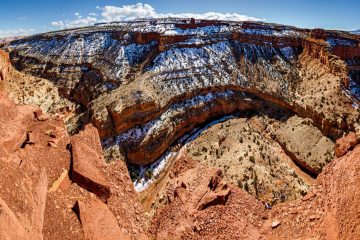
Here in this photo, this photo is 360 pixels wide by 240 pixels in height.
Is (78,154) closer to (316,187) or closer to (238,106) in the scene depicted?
(316,187)

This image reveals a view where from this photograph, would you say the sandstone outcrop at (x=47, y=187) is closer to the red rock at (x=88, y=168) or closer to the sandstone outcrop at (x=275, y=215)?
the red rock at (x=88, y=168)

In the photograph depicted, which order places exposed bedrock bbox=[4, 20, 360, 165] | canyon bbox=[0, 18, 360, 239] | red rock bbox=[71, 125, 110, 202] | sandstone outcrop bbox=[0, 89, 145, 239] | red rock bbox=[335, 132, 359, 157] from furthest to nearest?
exposed bedrock bbox=[4, 20, 360, 165]
red rock bbox=[335, 132, 359, 157]
red rock bbox=[71, 125, 110, 202]
canyon bbox=[0, 18, 360, 239]
sandstone outcrop bbox=[0, 89, 145, 239]

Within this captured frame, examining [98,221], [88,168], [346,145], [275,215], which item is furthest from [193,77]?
[98,221]

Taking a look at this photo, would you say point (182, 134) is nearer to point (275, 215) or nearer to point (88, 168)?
point (88, 168)

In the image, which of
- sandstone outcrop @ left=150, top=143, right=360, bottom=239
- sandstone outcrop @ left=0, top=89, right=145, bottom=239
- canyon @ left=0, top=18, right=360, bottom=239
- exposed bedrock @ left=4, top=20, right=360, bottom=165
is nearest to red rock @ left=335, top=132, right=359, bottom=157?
canyon @ left=0, top=18, right=360, bottom=239

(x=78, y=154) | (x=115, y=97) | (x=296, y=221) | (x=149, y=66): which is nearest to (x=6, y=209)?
(x=78, y=154)

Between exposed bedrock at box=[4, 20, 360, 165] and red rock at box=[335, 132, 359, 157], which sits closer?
red rock at box=[335, 132, 359, 157]

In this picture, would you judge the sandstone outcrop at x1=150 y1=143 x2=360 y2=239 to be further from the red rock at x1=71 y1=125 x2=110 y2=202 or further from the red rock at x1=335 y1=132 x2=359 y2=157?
the red rock at x1=71 y1=125 x2=110 y2=202

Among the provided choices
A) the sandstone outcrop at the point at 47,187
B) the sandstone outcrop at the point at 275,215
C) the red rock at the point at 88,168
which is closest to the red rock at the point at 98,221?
the sandstone outcrop at the point at 47,187
